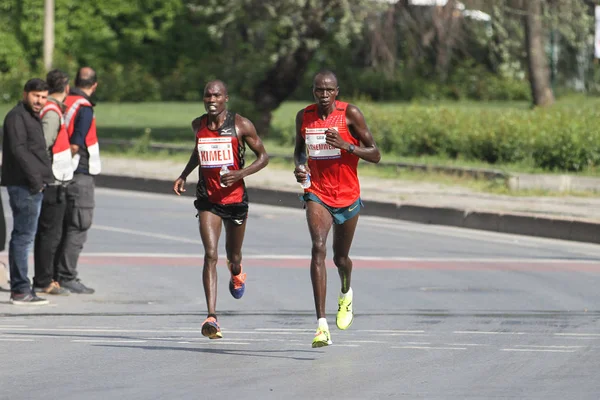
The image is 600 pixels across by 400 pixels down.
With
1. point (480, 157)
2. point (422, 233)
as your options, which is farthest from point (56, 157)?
point (480, 157)

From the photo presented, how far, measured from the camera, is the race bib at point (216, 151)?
29.7 ft

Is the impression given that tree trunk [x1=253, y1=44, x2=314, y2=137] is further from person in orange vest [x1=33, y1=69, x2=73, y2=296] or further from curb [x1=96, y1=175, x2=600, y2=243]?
person in orange vest [x1=33, y1=69, x2=73, y2=296]

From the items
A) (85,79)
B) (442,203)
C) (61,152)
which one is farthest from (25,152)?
(442,203)

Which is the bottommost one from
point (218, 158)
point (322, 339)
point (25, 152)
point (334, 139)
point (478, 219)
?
point (478, 219)

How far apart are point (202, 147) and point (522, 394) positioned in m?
2.89

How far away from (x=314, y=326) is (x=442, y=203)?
28.6ft

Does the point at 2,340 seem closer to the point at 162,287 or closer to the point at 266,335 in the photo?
the point at 266,335

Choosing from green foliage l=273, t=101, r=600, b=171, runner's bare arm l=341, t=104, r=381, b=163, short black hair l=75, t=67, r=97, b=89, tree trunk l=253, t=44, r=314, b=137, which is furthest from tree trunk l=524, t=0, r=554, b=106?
runner's bare arm l=341, t=104, r=381, b=163

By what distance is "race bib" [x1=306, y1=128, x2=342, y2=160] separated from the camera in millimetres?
8805

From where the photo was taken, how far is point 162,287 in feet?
39.8

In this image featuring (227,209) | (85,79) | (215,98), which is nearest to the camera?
(215,98)

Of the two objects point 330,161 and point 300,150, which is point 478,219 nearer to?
point 300,150

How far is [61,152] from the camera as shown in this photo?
1136cm

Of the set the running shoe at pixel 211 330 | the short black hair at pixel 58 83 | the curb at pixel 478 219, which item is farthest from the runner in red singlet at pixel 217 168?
the curb at pixel 478 219
